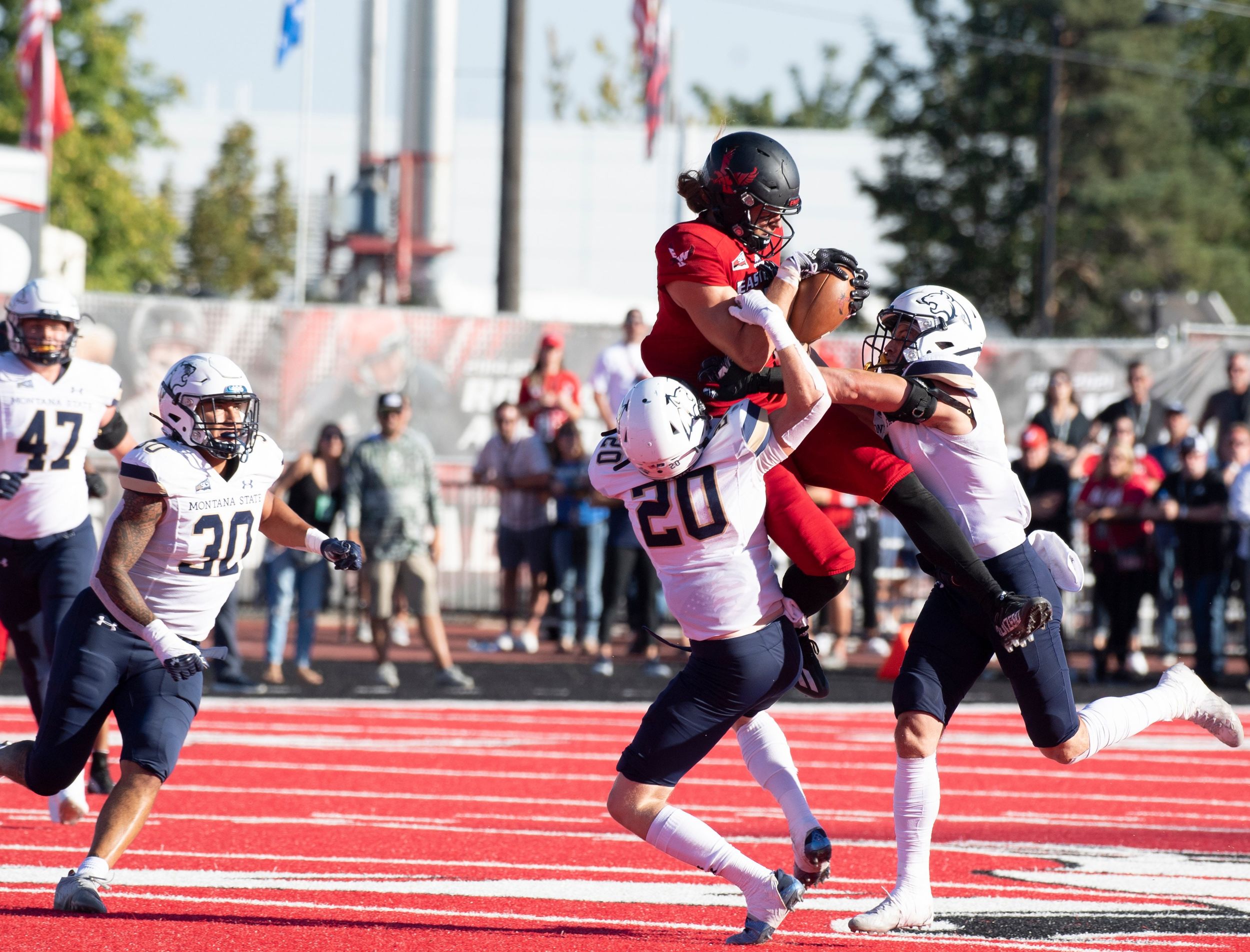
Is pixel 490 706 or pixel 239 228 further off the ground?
pixel 239 228

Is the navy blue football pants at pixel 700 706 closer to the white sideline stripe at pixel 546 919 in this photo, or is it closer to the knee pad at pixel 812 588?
the knee pad at pixel 812 588

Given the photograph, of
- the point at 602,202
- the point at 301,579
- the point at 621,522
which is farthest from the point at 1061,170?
the point at 301,579

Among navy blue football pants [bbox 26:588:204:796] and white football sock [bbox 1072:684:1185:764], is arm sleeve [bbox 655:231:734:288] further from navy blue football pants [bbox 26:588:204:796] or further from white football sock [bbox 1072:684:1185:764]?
navy blue football pants [bbox 26:588:204:796]

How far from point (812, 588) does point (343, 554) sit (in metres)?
1.69

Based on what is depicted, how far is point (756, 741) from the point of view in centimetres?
550

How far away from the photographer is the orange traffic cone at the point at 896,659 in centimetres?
1088

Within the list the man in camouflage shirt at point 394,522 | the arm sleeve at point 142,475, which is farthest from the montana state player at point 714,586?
the man in camouflage shirt at point 394,522

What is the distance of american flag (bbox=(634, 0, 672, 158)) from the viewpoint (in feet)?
82.9

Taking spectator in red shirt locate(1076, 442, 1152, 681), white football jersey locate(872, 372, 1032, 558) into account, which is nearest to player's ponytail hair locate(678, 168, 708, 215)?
white football jersey locate(872, 372, 1032, 558)

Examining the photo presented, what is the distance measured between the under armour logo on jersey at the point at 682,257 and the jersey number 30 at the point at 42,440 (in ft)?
10.8

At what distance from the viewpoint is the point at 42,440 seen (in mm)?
7422

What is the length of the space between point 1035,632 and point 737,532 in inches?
41.5

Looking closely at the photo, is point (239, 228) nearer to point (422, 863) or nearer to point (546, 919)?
point (422, 863)

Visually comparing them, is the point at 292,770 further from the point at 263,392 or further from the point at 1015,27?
the point at 1015,27
